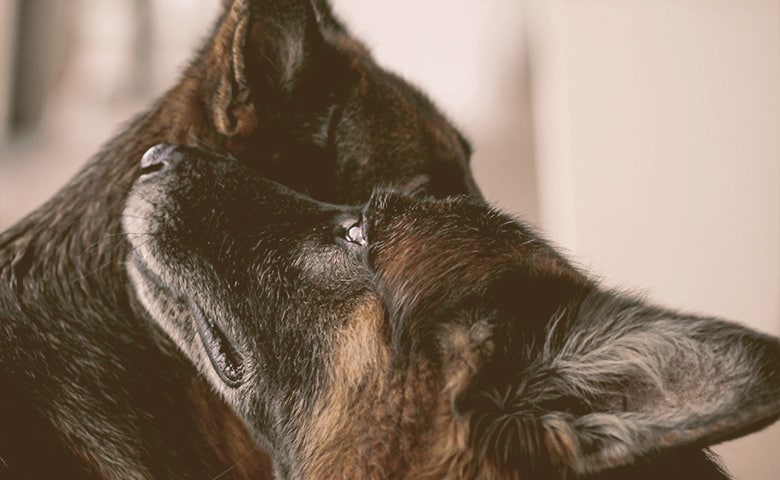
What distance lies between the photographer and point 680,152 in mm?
2564

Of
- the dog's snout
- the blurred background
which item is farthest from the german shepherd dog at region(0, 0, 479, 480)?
the blurred background

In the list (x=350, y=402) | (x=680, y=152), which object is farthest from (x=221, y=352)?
(x=680, y=152)

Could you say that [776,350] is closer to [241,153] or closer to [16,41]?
[241,153]

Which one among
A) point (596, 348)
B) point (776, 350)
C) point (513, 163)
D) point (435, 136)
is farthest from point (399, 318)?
point (513, 163)

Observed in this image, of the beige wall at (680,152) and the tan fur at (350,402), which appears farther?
the beige wall at (680,152)

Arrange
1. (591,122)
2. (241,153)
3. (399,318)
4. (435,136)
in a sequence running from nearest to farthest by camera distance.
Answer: (399,318), (241,153), (435,136), (591,122)

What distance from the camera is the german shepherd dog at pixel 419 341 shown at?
77cm

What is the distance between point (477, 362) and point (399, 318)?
126 mm

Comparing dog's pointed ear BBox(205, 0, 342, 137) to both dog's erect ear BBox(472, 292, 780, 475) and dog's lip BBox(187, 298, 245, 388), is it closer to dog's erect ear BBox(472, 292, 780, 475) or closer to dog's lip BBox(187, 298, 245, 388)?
dog's lip BBox(187, 298, 245, 388)

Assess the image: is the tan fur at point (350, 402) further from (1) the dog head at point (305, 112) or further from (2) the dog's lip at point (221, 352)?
(1) the dog head at point (305, 112)

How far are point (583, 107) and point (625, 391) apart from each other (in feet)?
6.75

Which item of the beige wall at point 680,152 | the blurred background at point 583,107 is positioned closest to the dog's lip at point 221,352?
the blurred background at point 583,107

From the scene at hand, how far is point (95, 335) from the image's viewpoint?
1.13 metres

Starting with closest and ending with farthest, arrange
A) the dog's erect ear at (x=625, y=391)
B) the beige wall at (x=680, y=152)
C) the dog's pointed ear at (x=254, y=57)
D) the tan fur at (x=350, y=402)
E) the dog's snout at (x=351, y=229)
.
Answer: the dog's erect ear at (x=625, y=391)
the tan fur at (x=350, y=402)
the dog's snout at (x=351, y=229)
the dog's pointed ear at (x=254, y=57)
the beige wall at (x=680, y=152)
